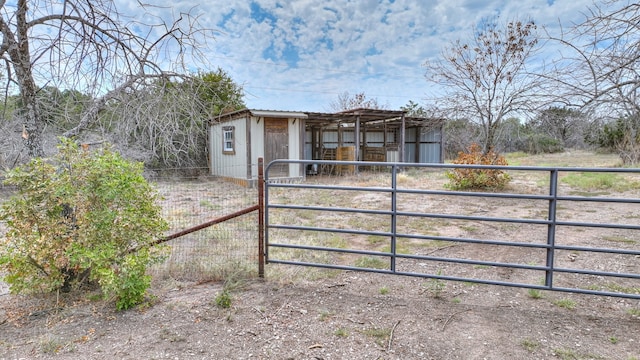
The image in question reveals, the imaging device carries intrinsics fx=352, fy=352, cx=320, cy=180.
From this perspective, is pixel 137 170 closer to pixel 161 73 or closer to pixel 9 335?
pixel 161 73

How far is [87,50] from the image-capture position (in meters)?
3.03

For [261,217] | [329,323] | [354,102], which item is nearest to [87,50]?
[261,217]

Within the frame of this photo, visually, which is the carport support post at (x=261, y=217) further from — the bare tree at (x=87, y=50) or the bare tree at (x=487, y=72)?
the bare tree at (x=487, y=72)

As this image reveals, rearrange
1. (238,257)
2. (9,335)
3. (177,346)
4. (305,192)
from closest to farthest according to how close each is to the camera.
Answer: (177,346)
(9,335)
(238,257)
(305,192)

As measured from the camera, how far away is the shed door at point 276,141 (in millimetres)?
11773

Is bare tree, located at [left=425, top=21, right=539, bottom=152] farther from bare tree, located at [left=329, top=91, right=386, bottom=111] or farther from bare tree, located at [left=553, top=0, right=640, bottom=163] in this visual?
bare tree, located at [left=329, top=91, right=386, bottom=111]

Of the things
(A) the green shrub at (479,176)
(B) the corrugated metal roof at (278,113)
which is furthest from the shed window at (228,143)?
(A) the green shrub at (479,176)

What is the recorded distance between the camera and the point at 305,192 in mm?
10102

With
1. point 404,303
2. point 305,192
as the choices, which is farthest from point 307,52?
point 404,303

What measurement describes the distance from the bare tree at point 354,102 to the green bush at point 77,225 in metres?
24.8

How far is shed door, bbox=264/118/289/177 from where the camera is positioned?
11773 mm

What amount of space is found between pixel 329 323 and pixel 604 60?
11.4 ft

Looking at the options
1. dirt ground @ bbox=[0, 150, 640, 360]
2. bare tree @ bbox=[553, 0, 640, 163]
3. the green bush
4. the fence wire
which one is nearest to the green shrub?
the fence wire

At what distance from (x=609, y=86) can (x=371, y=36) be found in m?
12.1
